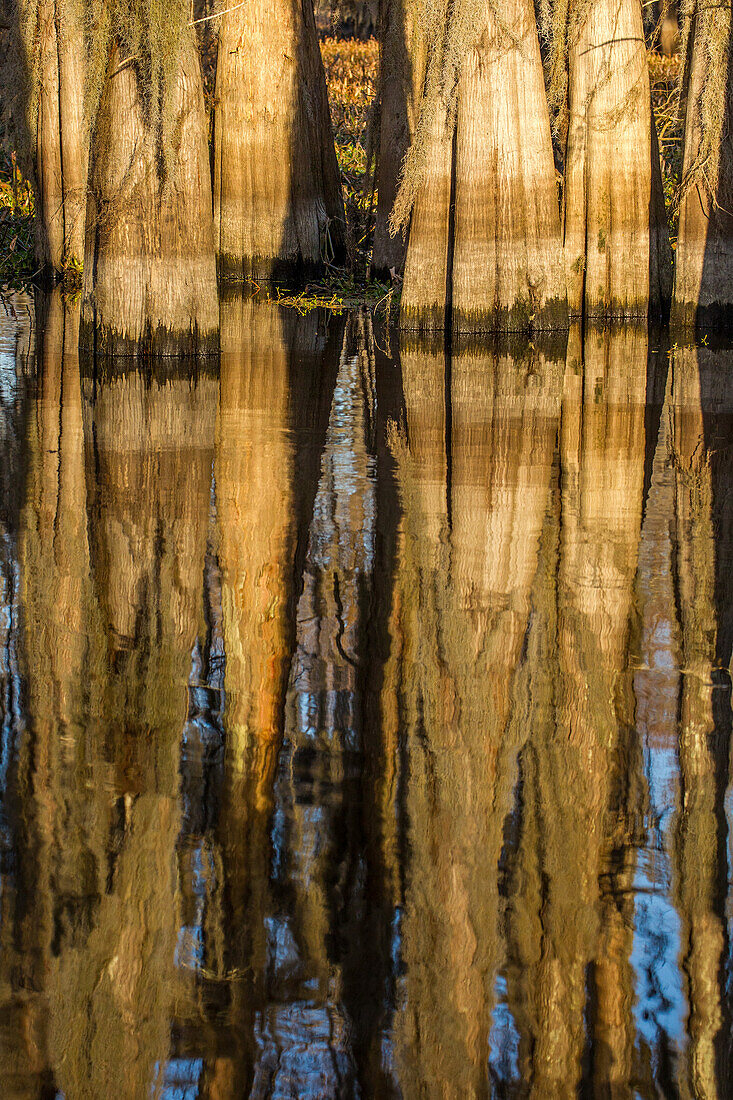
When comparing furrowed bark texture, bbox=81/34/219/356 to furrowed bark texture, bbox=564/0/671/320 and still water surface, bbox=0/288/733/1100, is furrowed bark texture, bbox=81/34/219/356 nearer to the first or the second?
still water surface, bbox=0/288/733/1100

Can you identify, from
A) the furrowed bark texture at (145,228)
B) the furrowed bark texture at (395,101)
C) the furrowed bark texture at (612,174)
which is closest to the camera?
the furrowed bark texture at (145,228)

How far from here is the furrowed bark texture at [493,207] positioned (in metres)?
12.6

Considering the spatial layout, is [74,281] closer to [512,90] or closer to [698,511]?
[512,90]

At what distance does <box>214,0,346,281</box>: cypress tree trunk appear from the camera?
18.5m

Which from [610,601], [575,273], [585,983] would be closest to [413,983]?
[585,983]

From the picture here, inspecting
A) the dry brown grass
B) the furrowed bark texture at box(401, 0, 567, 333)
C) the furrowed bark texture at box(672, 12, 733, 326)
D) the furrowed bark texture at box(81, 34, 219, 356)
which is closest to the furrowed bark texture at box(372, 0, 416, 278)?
the dry brown grass

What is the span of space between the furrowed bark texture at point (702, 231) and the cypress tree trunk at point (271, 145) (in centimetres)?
654

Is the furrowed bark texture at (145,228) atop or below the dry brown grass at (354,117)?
below

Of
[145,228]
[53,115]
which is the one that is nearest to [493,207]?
[145,228]

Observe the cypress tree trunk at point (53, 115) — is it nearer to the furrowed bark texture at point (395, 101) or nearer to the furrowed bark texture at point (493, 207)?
the furrowed bark texture at point (395, 101)

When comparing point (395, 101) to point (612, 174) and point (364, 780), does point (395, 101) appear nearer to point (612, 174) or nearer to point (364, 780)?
point (612, 174)

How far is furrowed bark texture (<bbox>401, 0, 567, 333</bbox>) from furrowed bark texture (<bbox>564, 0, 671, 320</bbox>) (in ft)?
3.82

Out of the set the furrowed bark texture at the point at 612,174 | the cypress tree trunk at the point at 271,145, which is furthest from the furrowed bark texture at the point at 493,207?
the cypress tree trunk at the point at 271,145

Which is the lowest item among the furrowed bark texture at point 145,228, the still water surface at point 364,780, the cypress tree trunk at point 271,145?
the still water surface at point 364,780
